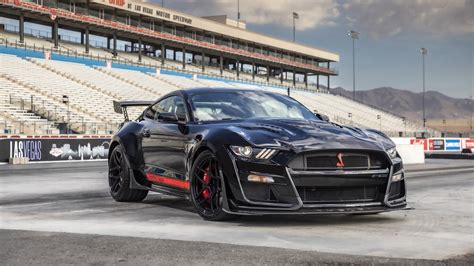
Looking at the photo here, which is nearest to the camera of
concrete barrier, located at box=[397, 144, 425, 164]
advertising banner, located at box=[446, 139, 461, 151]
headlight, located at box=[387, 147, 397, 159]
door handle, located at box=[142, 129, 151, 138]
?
headlight, located at box=[387, 147, 397, 159]

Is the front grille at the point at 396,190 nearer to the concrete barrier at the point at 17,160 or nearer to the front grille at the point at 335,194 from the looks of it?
the front grille at the point at 335,194

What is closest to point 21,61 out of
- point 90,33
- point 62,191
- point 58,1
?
point 58,1

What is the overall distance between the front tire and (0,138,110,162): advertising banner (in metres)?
21.0

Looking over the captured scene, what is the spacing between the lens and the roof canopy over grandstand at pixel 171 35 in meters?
54.4

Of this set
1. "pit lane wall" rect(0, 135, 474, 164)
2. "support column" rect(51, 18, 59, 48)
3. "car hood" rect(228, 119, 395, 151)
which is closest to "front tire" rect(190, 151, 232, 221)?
"car hood" rect(228, 119, 395, 151)

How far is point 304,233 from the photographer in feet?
18.5

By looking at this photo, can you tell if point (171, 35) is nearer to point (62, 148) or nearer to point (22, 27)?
point (22, 27)

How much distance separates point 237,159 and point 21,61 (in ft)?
139

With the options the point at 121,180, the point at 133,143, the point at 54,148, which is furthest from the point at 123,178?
the point at 54,148

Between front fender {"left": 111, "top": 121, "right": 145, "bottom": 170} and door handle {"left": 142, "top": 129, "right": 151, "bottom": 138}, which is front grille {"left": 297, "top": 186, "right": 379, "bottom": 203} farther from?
front fender {"left": 111, "top": 121, "right": 145, "bottom": 170}

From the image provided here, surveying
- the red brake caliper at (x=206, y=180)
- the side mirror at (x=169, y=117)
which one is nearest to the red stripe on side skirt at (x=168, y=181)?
the red brake caliper at (x=206, y=180)

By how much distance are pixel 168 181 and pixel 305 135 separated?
212 centimetres

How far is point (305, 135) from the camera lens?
241 inches

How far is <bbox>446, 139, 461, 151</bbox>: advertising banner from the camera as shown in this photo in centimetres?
4697
